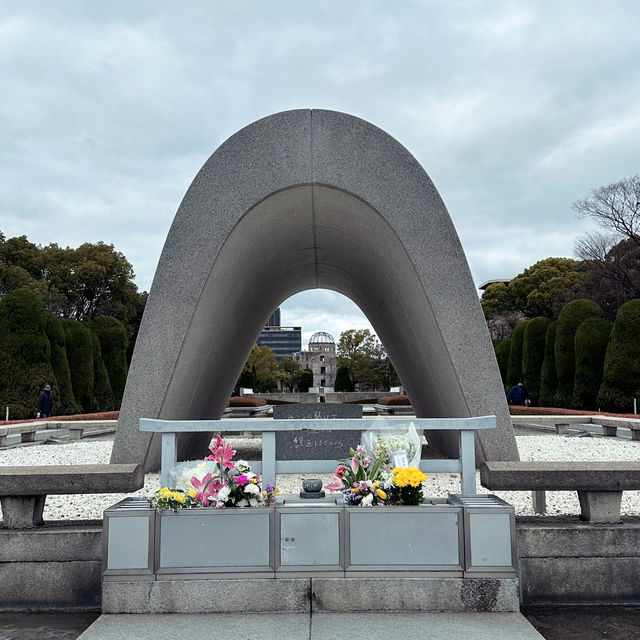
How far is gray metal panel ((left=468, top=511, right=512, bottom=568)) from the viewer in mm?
3570

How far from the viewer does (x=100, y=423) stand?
1457 cm

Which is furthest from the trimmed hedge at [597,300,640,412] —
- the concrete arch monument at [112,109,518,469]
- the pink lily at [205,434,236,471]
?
the pink lily at [205,434,236,471]

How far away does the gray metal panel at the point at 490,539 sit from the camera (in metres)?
3.57

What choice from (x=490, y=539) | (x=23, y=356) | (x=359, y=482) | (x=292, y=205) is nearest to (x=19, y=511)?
(x=359, y=482)

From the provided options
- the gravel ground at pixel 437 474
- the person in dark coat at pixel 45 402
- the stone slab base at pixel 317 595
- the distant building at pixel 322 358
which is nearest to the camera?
the stone slab base at pixel 317 595

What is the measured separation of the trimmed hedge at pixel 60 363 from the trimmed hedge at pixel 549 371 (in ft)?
56.8

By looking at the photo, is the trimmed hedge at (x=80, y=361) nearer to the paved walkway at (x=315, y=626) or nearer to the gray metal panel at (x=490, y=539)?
the paved walkway at (x=315, y=626)

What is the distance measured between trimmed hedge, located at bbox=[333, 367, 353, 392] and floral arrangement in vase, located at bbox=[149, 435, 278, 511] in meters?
44.0

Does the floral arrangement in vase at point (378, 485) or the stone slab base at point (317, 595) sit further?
the floral arrangement in vase at point (378, 485)

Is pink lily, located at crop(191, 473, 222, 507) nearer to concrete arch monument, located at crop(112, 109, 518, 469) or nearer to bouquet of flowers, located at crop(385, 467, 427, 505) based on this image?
bouquet of flowers, located at crop(385, 467, 427, 505)

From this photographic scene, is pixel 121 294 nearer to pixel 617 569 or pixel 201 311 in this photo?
pixel 201 311

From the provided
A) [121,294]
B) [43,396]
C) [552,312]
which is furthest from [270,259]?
[552,312]

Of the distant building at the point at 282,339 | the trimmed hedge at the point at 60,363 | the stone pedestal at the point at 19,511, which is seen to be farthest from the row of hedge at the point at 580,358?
the distant building at the point at 282,339

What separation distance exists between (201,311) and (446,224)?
8.91 ft
